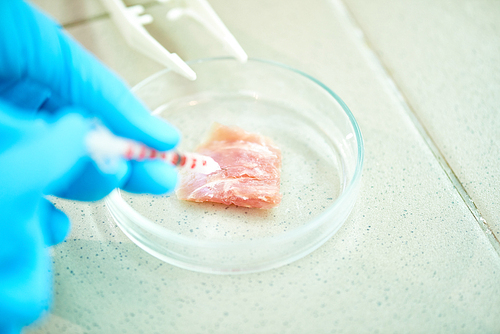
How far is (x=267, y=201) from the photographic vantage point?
3.21 feet

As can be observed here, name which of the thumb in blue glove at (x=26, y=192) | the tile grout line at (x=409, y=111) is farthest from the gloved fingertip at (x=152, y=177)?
the tile grout line at (x=409, y=111)

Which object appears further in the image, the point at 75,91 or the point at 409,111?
the point at 409,111

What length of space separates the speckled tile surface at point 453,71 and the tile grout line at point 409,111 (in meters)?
0.01

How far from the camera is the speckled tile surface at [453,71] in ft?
3.64

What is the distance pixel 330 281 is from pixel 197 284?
291 millimetres

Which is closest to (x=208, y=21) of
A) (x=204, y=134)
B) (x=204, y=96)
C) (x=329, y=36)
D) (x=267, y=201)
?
(x=204, y=96)

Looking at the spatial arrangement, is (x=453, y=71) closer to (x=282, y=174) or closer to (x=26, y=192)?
(x=282, y=174)

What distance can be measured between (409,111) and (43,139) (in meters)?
1.04

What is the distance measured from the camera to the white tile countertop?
82 centimetres

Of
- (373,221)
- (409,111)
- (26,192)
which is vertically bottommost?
(373,221)

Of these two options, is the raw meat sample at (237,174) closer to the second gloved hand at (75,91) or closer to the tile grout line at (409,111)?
the second gloved hand at (75,91)

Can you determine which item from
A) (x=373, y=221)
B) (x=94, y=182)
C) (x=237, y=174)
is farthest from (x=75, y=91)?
(x=373, y=221)

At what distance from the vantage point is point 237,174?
1.06 meters

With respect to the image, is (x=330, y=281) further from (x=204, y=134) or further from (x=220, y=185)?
(x=204, y=134)
